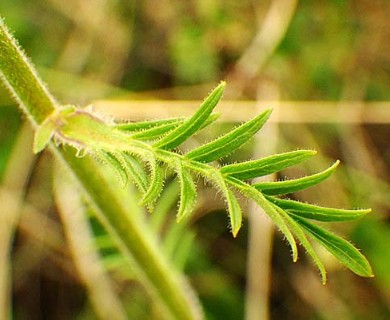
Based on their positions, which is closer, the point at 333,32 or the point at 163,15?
the point at 333,32

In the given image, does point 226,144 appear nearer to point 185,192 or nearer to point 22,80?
point 185,192

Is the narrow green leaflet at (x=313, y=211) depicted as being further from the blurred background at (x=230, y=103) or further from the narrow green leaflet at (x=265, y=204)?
the blurred background at (x=230, y=103)

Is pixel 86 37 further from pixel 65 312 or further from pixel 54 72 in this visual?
pixel 65 312

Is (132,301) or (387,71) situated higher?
(387,71)

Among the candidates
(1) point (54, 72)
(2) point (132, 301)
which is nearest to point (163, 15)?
(1) point (54, 72)

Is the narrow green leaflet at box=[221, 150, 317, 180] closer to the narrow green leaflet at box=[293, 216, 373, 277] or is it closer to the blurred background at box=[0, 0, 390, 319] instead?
the narrow green leaflet at box=[293, 216, 373, 277]

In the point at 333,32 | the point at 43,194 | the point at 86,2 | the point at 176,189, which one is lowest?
the point at 176,189

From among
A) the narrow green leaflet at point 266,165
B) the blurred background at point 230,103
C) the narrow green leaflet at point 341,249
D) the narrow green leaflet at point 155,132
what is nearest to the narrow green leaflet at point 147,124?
the narrow green leaflet at point 155,132
